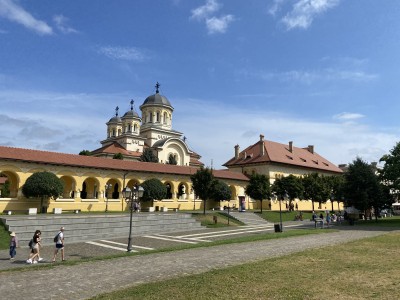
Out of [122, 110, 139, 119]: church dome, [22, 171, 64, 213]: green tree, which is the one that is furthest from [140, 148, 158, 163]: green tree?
[22, 171, 64, 213]: green tree

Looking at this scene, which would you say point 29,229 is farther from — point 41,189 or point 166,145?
point 166,145

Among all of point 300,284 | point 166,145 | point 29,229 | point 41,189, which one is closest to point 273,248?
point 300,284

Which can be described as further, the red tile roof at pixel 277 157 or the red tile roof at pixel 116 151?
the red tile roof at pixel 116 151

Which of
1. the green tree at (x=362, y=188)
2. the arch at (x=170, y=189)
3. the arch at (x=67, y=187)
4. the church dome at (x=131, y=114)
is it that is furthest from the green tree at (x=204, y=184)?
the church dome at (x=131, y=114)

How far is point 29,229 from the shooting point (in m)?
21.9

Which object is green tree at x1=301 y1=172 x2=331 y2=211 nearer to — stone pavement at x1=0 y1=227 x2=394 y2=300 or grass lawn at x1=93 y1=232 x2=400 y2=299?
stone pavement at x1=0 y1=227 x2=394 y2=300

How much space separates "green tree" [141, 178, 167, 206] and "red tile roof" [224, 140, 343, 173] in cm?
2240

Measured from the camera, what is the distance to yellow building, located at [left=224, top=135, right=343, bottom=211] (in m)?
56.3

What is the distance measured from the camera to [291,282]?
383 inches

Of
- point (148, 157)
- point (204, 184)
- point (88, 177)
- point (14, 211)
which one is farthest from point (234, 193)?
point (14, 211)

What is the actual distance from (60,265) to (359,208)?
36.0 meters

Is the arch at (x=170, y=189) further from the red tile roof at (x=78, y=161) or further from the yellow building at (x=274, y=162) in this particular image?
the yellow building at (x=274, y=162)

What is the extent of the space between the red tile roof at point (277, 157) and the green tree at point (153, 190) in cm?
2240

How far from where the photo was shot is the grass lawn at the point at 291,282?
8523mm
